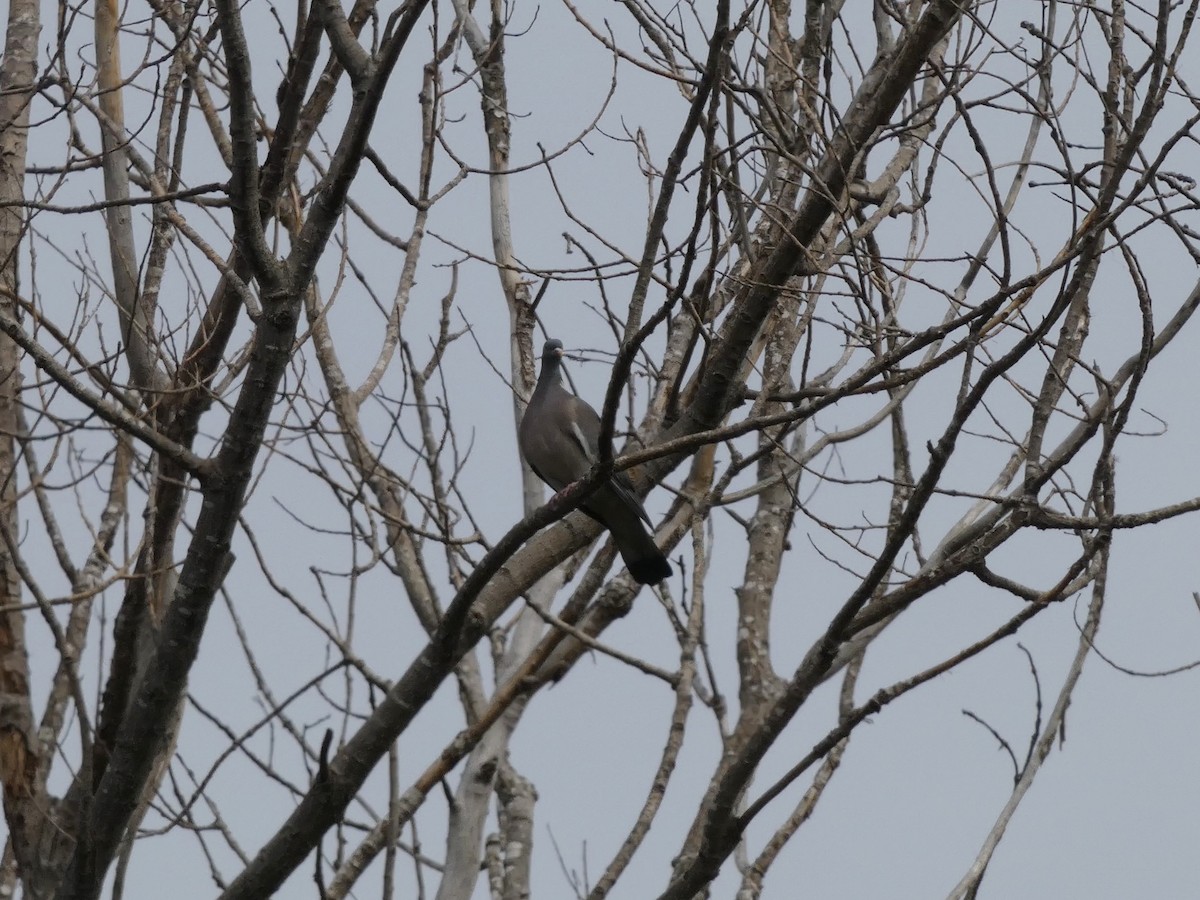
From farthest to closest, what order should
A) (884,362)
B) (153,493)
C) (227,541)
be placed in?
(153,493) → (227,541) → (884,362)

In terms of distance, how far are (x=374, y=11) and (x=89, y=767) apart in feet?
7.63

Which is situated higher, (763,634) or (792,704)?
(763,634)

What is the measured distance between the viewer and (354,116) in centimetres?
301

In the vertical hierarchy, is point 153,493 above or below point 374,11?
below

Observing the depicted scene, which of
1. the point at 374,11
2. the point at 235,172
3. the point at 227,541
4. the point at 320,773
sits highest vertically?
the point at 374,11

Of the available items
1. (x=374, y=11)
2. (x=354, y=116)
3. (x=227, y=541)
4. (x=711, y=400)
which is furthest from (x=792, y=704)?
(x=374, y=11)

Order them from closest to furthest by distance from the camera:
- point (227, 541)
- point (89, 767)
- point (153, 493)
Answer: point (227, 541) → point (89, 767) → point (153, 493)

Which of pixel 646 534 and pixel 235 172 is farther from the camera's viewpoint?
pixel 646 534

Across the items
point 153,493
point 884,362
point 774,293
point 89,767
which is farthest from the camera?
point 153,493

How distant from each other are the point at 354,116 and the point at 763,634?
2.79m

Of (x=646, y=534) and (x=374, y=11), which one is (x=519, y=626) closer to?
(x=646, y=534)

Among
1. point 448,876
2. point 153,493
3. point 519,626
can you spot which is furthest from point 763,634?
point 153,493

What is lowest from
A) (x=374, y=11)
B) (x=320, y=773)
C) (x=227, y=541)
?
(x=320, y=773)

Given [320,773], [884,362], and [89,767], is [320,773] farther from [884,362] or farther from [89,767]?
[884,362]
